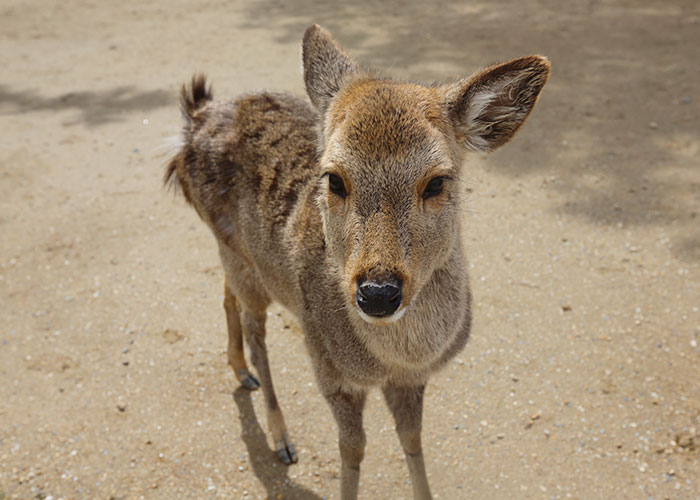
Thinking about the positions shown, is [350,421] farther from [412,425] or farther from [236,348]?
[236,348]

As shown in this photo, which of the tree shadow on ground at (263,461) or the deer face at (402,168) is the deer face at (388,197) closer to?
the deer face at (402,168)

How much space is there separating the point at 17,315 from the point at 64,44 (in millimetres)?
6979

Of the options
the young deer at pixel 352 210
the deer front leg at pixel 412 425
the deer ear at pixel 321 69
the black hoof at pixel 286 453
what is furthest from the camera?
the black hoof at pixel 286 453

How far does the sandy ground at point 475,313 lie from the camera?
3.31 metres

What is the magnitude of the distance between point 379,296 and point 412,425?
1.19m

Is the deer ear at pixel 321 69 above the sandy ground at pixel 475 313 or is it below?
above

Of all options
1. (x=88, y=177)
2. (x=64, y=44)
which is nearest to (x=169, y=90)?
(x=88, y=177)

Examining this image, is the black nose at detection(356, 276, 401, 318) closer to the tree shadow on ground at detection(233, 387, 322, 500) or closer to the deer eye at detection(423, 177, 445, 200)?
the deer eye at detection(423, 177, 445, 200)

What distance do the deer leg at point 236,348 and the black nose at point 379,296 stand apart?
196cm

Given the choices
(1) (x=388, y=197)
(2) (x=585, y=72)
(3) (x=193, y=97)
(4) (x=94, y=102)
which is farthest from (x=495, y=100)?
(4) (x=94, y=102)

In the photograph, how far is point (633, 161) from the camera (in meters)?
5.52

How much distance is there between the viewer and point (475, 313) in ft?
13.9

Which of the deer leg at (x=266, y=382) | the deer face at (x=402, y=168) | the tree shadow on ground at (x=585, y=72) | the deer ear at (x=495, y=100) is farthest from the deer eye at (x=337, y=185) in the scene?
the tree shadow on ground at (x=585, y=72)

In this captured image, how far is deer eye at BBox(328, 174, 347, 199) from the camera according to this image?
2291 millimetres
